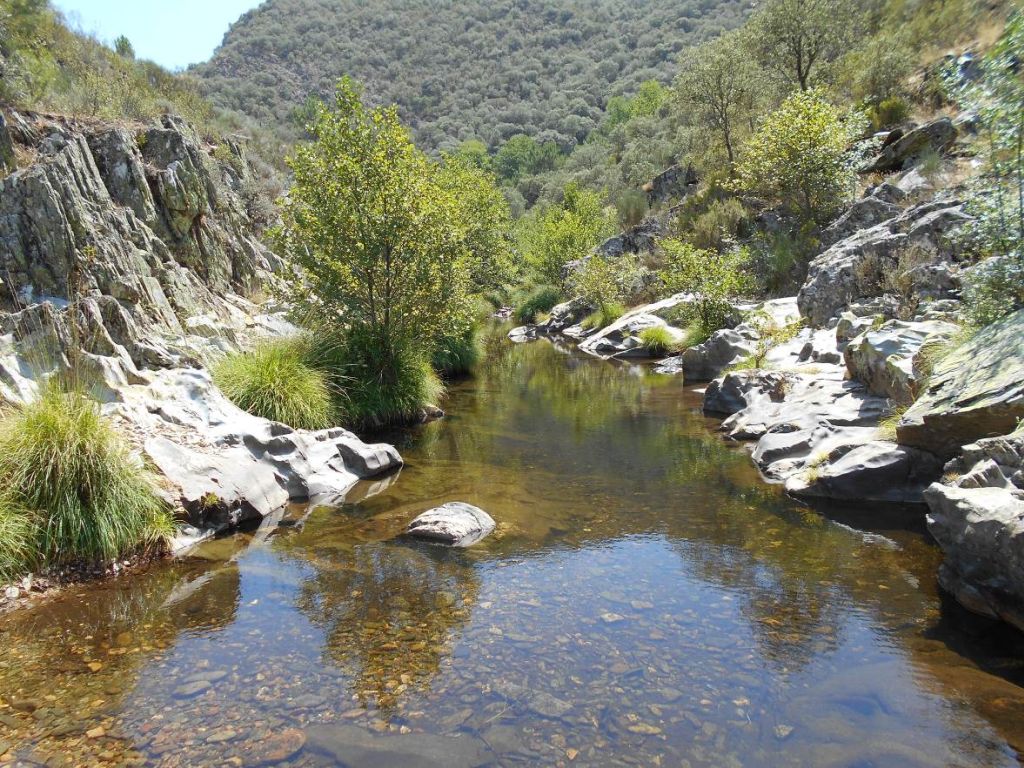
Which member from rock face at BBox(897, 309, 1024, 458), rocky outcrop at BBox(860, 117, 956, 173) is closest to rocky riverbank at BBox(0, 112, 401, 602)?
rock face at BBox(897, 309, 1024, 458)

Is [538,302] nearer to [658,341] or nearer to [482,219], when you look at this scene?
[482,219]

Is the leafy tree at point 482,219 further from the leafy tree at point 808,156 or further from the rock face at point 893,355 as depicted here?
the rock face at point 893,355

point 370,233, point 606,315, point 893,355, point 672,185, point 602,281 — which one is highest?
point 672,185

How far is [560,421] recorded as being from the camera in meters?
16.8

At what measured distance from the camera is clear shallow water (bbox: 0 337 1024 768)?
198 inches

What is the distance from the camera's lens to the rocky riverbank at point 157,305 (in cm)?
985

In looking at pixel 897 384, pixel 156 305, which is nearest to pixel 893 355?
pixel 897 384

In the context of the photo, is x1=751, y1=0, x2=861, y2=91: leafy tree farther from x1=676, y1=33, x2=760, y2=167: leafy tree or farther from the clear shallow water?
the clear shallow water

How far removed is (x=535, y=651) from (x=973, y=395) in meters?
6.30

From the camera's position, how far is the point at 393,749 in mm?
4992

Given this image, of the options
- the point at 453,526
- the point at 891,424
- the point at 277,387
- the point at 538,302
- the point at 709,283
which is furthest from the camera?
the point at 538,302

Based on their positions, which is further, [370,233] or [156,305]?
[156,305]

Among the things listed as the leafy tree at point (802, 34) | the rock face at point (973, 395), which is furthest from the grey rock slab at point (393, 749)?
the leafy tree at point (802, 34)

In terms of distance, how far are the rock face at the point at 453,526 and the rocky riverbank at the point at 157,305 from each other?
99.0 inches
